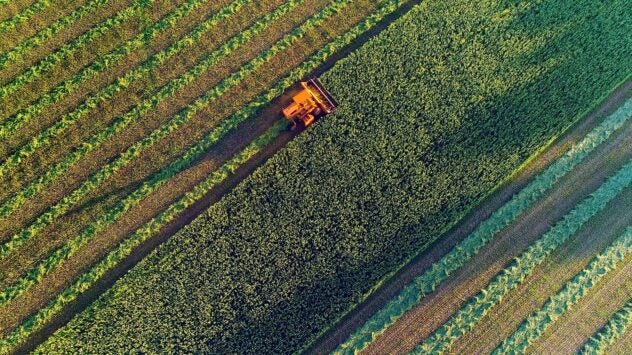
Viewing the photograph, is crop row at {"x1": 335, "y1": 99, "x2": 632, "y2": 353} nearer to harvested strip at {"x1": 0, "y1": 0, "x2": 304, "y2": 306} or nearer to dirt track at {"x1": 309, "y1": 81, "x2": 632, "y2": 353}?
dirt track at {"x1": 309, "y1": 81, "x2": 632, "y2": 353}

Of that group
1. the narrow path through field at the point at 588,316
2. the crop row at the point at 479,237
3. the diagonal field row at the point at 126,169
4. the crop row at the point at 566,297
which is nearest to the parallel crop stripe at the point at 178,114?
the diagonal field row at the point at 126,169

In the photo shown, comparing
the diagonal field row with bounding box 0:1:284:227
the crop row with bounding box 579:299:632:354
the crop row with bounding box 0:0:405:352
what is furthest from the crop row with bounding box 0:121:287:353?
the crop row with bounding box 579:299:632:354

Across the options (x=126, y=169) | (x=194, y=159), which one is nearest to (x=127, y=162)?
(x=126, y=169)

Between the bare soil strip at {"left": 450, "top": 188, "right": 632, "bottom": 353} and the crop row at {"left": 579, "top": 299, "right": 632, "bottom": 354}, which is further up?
the bare soil strip at {"left": 450, "top": 188, "right": 632, "bottom": 353}

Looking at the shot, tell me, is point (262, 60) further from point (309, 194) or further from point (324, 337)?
point (324, 337)

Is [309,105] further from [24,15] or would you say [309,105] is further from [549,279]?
[24,15]

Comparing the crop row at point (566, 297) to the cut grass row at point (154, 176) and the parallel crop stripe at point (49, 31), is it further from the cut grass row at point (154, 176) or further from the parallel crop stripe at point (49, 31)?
the parallel crop stripe at point (49, 31)
